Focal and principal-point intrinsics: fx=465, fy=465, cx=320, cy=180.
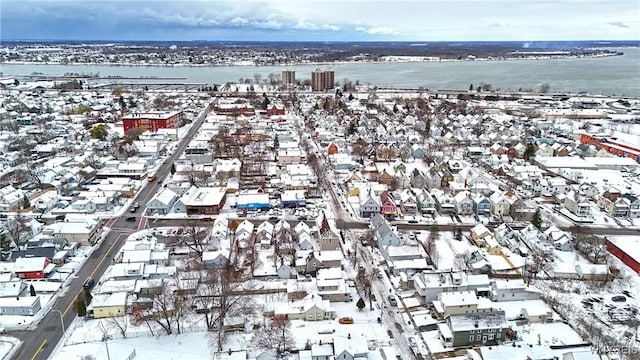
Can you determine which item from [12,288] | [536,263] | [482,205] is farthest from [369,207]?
[12,288]

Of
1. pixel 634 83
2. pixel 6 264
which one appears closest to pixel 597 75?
pixel 634 83

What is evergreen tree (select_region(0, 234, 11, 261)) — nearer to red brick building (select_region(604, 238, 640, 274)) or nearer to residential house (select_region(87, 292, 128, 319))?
residential house (select_region(87, 292, 128, 319))

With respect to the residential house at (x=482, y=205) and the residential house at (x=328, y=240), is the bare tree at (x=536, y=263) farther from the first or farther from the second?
the residential house at (x=328, y=240)

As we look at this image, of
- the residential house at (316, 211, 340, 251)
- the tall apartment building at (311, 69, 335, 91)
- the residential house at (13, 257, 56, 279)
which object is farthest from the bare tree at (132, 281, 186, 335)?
the tall apartment building at (311, 69, 335, 91)

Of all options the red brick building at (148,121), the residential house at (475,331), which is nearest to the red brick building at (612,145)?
the residential house at (475,331)

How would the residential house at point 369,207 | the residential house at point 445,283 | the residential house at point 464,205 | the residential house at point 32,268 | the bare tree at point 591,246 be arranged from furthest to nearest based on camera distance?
1. the residential house at point 464,205
2. the residential house at point 369,207
3. the bare tree at point 591,246
4. the residential house at point 32,268
5. the residential house at point 445,283

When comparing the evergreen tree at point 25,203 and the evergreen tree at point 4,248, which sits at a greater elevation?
the evergreen tree at point 25,203

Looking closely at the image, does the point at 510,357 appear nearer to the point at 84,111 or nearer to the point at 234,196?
the point at 234,196

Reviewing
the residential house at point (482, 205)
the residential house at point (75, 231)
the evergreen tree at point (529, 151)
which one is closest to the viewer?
the residential house at point (75, 231)
